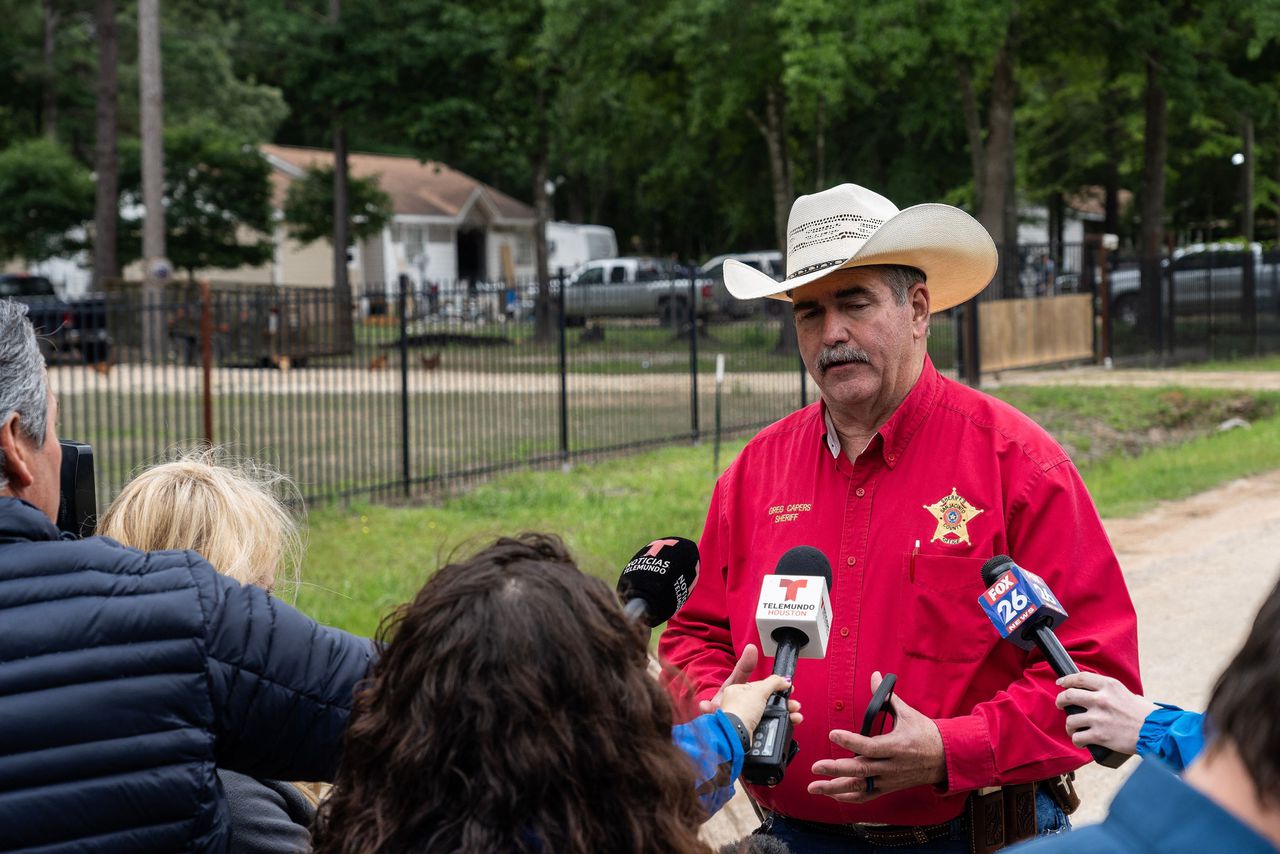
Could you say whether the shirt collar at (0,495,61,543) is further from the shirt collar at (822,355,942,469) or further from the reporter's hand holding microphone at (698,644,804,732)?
the shirt collar at (822,355,942,469)

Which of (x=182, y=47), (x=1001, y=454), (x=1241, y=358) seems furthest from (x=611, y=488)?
(x=182, y=47)

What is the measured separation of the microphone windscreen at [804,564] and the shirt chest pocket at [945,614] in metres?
0.49

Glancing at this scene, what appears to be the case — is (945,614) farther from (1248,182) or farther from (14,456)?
(1248,182)

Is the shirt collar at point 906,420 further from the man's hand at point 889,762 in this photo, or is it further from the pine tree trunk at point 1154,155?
the pine tree trunk at point 1154,155

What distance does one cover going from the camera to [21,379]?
2.09m

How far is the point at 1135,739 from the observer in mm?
2289

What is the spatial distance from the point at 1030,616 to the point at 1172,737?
11.6 inches

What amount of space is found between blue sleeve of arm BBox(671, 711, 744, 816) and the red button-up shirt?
71 centimetres

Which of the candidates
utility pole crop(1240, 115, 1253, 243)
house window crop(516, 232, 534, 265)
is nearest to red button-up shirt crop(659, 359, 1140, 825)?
utility pole crop(1240, 115, 1253, 243)

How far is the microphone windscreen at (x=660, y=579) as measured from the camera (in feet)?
8.23

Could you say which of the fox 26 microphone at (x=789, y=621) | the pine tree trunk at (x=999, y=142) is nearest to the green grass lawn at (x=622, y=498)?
the fox 26 microphone at (x=789, y=621)

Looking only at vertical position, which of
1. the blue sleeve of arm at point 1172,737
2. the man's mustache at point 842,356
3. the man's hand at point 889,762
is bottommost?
the man's hand at point 889,762

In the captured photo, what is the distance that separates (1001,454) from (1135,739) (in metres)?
0.81

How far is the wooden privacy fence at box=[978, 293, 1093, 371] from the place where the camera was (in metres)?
21.3
